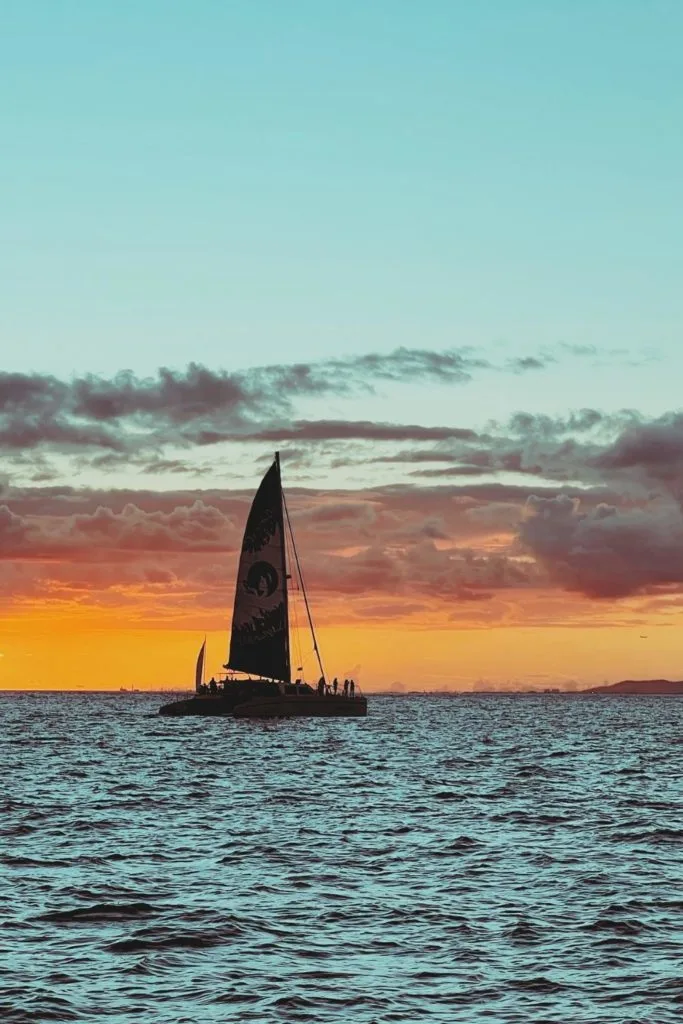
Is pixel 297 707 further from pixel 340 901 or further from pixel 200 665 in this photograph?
pixel 340 901

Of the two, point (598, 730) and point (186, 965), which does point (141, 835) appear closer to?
point (186, 965)

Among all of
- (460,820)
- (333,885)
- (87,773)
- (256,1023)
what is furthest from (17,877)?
(87,773)

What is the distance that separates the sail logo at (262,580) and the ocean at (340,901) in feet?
187

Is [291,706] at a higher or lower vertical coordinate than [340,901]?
lower

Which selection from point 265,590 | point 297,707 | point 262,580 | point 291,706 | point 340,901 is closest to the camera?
point 340,901

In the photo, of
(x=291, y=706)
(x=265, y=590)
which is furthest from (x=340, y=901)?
(x=265, y=590)

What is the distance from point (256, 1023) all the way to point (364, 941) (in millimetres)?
5069

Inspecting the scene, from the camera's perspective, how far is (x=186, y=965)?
20.5 meters

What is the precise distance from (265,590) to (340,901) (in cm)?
8670

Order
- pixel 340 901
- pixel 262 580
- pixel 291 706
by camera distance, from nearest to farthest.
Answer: pixel 340 901 < pixel 291 706 < pixel 262 580

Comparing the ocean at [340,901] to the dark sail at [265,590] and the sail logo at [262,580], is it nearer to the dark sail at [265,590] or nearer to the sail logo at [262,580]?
the dark sail at [265,590]

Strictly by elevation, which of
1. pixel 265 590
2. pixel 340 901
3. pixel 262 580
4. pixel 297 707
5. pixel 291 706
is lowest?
pixel 297 707

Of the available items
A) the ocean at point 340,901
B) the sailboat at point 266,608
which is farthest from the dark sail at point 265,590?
the ocean at point 340,901

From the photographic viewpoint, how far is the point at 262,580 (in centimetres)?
11231
